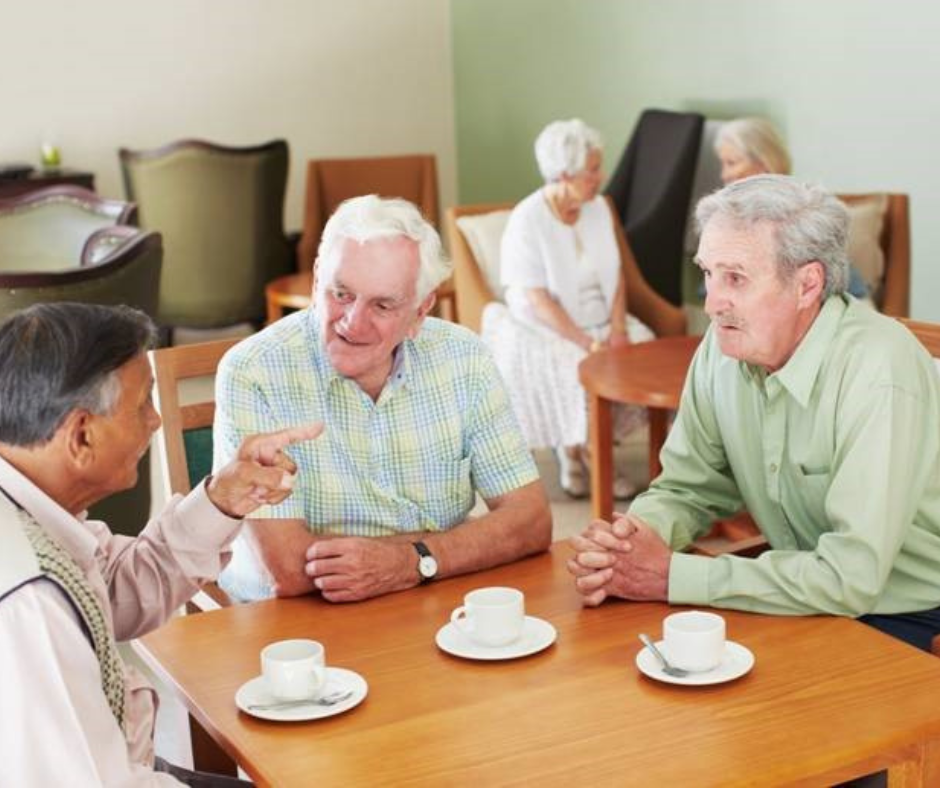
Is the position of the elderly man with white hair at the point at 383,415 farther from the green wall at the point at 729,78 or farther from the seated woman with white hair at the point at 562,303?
the green wall at the point at 729,78

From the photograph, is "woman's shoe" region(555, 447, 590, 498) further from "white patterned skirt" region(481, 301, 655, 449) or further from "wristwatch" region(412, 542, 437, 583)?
"wristwatch" region(412, 542, 437, 583)

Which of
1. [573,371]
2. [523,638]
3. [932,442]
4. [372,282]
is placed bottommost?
[573,371]

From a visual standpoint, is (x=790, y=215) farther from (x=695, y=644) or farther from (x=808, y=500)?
(x=695, y=644)

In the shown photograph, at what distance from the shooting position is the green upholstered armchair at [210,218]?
6445 mm

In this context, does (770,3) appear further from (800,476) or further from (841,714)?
(841,714)

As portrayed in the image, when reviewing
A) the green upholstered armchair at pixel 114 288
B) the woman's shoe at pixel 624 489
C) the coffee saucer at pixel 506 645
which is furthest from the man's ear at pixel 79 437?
the woman's shoe at pixel 624 489

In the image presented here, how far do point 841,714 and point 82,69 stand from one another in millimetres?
6361

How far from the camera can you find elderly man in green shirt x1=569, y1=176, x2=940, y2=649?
77.0 inches

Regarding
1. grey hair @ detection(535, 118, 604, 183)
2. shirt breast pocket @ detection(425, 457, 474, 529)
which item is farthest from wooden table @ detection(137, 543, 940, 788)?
grey hair @ detection(535, 118, 604, 183)

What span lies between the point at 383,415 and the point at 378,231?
279mm

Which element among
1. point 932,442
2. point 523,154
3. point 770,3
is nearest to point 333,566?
point 932,442

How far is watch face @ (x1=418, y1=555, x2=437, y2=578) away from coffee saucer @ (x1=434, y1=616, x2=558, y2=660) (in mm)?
204

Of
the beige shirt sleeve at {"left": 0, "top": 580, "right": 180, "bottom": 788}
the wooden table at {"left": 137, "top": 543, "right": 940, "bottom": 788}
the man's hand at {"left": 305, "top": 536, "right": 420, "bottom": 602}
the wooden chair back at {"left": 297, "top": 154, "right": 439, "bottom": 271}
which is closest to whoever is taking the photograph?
the beige shirt sleeve at {"left": 0, "top": 580, "right": 180, "bottom": 788}

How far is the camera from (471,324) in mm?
5012
